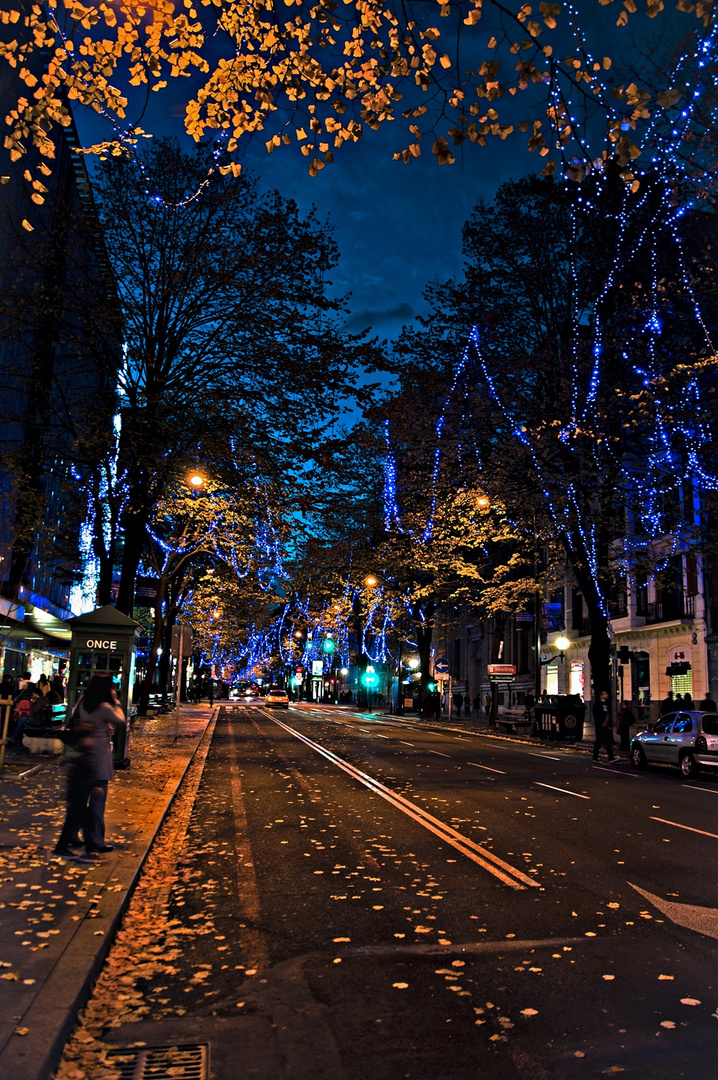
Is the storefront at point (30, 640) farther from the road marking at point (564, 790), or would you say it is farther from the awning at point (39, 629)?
the road marking at point (564, 790)

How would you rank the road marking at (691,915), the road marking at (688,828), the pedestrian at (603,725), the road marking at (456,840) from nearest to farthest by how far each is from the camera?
the road marking at (691,915)
the road marking at (456,840)
the road marking at (688,828)
the pedestrian at (603,725)

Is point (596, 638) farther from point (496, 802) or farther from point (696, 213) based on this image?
point (496, 802)

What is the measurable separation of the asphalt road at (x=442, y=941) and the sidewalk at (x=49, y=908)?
45 cm

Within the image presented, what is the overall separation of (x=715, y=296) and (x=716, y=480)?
507 cm

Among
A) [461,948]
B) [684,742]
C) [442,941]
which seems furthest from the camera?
[684,742]

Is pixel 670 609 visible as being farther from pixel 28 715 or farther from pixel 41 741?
pixel 41 741

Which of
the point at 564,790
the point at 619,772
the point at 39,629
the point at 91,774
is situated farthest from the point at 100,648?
the point at 39,629

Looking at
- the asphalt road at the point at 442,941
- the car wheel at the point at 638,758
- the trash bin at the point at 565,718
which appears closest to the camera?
the asphalt road at the point at 442,941

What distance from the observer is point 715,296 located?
20.3 metres

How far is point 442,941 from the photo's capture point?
6.02 m

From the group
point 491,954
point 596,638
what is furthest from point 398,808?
point 596,638

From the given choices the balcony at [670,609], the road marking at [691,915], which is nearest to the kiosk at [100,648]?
the road marking at [691,915]

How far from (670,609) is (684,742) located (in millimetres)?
20610

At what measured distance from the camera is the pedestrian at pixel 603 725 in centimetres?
2375
